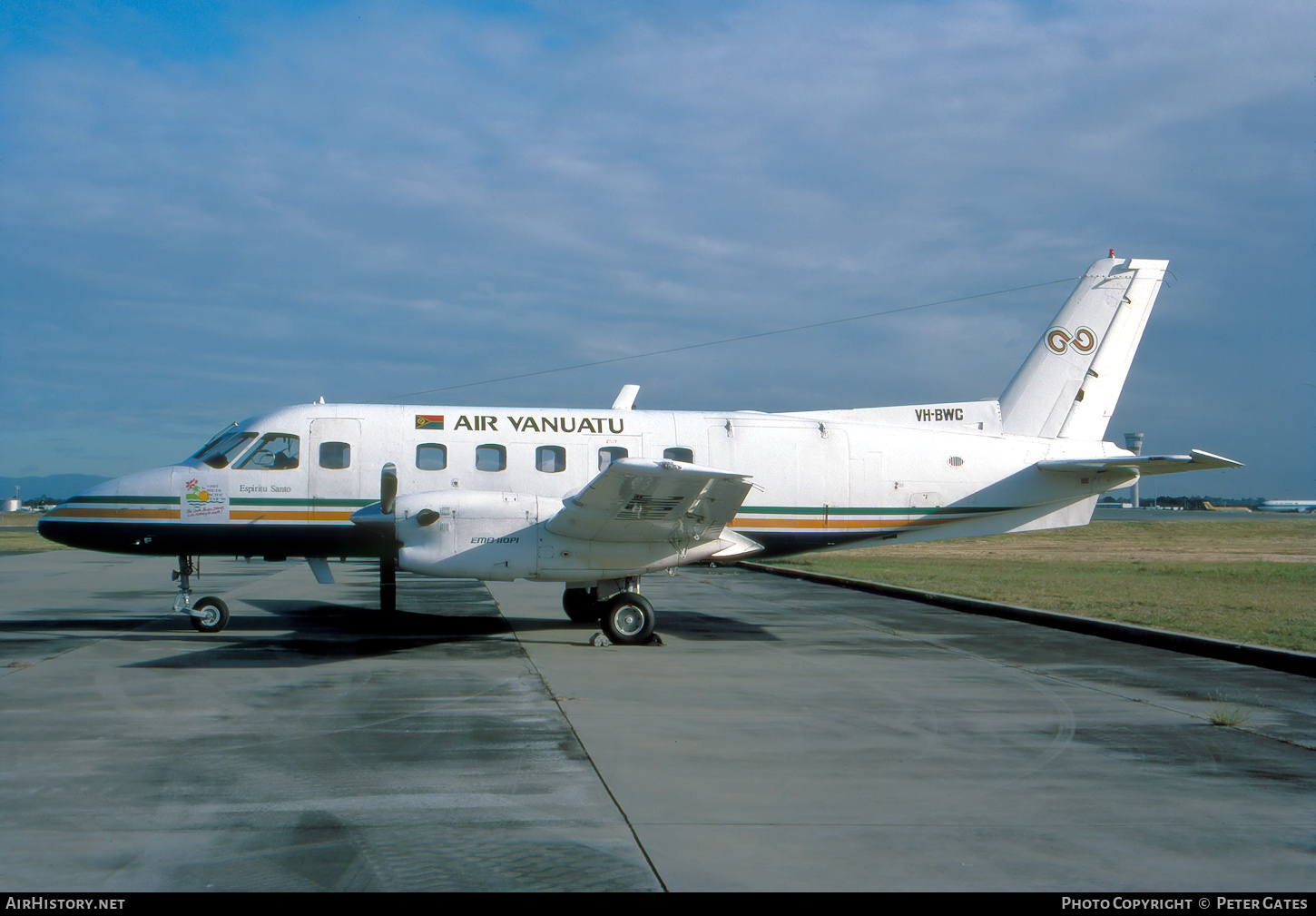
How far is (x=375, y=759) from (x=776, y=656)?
5.95m

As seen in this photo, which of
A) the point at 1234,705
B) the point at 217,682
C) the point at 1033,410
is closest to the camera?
the point at 1234,705

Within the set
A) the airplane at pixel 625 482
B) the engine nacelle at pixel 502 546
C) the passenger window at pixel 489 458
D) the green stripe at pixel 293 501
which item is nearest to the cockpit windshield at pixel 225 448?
the airplane at pixel 625 482

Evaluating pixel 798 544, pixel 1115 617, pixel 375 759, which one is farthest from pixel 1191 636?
pixel 375 759

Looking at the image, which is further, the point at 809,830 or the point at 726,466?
the point at 726,466

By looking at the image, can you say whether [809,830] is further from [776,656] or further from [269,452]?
[269,452]

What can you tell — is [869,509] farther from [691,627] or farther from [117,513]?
[117,513]

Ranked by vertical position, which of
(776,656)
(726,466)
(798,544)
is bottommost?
(776,656)

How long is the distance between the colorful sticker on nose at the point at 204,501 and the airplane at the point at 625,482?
25 millimetres

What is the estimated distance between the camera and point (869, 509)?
14133 mm

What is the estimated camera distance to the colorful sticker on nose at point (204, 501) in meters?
12.7

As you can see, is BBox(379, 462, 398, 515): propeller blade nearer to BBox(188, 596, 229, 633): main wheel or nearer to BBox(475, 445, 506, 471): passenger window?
BBox(475, 445, 506, 471): passenger window

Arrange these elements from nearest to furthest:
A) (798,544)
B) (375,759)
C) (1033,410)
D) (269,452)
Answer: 1. (375,759)
2. (269,452)
3. (798,544)
4. (1033,410)

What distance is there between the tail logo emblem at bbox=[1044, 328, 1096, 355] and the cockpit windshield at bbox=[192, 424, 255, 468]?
1208 cm

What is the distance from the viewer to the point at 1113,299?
15.6 meters
